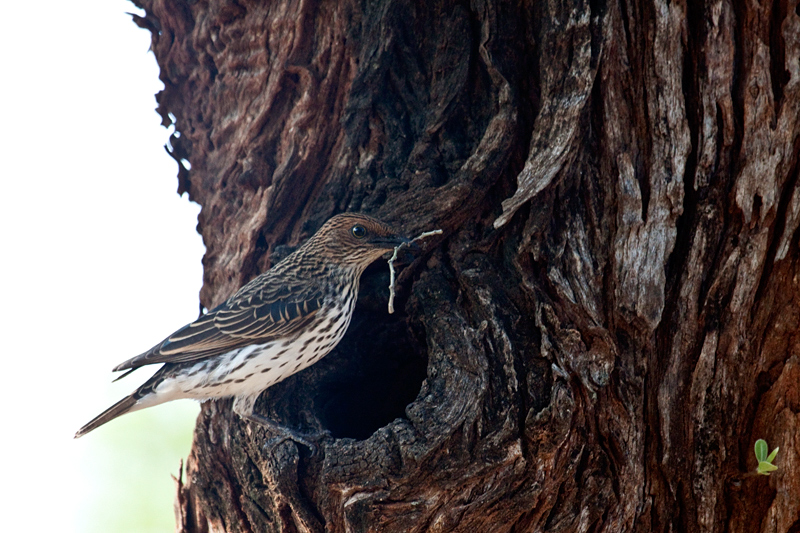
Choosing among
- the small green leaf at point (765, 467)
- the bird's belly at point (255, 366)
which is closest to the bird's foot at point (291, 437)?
the bird's belly at point (255, 366)

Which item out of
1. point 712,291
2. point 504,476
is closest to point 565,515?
point 504,476

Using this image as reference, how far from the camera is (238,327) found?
12.4 feet

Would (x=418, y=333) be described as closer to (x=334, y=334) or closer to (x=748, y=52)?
(x=334, y=334)

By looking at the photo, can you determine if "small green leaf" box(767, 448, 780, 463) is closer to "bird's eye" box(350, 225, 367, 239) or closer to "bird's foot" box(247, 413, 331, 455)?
"bird's foot" box(247, 413, 331, 455)

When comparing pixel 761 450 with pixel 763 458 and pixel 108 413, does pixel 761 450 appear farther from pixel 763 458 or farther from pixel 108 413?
pixel 108 413

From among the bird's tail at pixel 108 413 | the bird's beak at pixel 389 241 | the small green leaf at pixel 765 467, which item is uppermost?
the bird's beak at pixel 389 241

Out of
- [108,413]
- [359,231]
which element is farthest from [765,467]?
[108,413]

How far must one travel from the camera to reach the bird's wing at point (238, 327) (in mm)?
3732

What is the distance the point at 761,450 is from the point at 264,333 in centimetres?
260

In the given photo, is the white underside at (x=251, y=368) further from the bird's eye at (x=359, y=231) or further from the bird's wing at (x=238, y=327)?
the bird's eye at (x=359, y=231)

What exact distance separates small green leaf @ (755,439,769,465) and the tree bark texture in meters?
0.17

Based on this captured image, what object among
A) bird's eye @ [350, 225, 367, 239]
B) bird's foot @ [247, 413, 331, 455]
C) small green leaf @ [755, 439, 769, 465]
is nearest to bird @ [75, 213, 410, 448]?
bird's eye @ [350, 225, 367, 239]

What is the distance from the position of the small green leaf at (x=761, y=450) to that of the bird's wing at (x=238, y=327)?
2.35 metres

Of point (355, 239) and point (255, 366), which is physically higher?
point (355, 239)
